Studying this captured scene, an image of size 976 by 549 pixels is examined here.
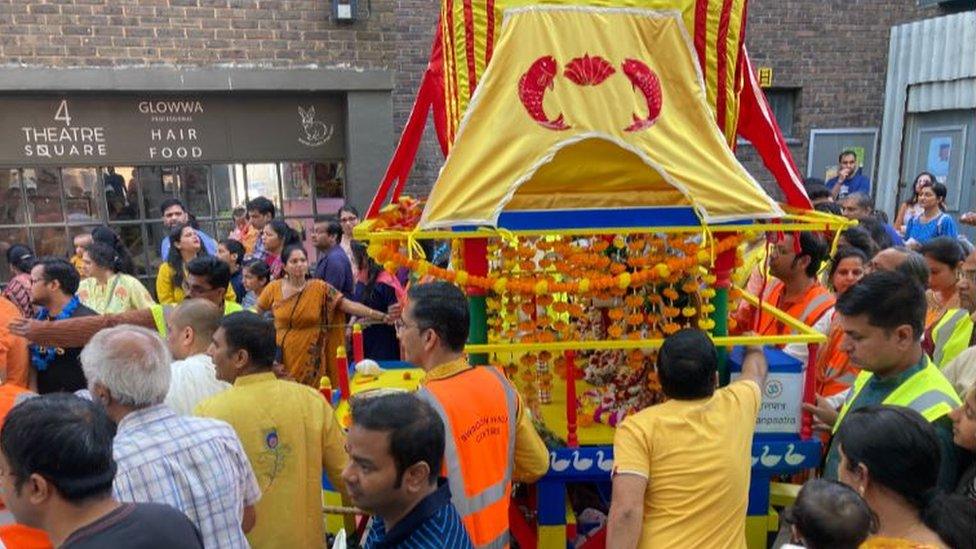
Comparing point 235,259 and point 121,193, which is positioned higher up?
point 121,193

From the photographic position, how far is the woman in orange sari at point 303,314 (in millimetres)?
4918

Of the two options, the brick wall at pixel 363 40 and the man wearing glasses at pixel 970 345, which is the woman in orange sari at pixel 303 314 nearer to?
the man wearing glasses at pixel 970 345

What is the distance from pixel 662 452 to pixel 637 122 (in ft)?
4.79

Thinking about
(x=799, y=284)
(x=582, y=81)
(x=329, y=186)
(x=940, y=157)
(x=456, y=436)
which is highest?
(x=582, y=81)

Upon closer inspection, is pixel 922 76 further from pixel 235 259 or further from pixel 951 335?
pixel 235 259

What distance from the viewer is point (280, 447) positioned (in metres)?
2.59

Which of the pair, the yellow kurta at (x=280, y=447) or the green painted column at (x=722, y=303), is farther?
the green painted column at (x=722, y=303)

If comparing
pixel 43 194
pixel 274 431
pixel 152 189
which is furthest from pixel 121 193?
pixel 274 431

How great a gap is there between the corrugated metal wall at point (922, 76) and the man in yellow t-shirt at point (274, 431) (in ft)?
32.9

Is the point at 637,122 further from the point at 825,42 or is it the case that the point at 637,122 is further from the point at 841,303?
the point at 825,42

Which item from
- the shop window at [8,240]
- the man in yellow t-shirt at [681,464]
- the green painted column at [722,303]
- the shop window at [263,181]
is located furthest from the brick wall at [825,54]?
the shop window at [8,240]

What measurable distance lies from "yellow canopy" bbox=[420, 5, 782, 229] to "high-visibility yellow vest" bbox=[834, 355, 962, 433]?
856 millimetres

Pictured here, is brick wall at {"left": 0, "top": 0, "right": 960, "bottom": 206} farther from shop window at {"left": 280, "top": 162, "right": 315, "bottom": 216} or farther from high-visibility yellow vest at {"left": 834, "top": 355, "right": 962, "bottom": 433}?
high-visibility yellow vest at {"left": 834, "top": 355, "right": 962, "bottom": 433}

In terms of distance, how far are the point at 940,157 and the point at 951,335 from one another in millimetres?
8129
